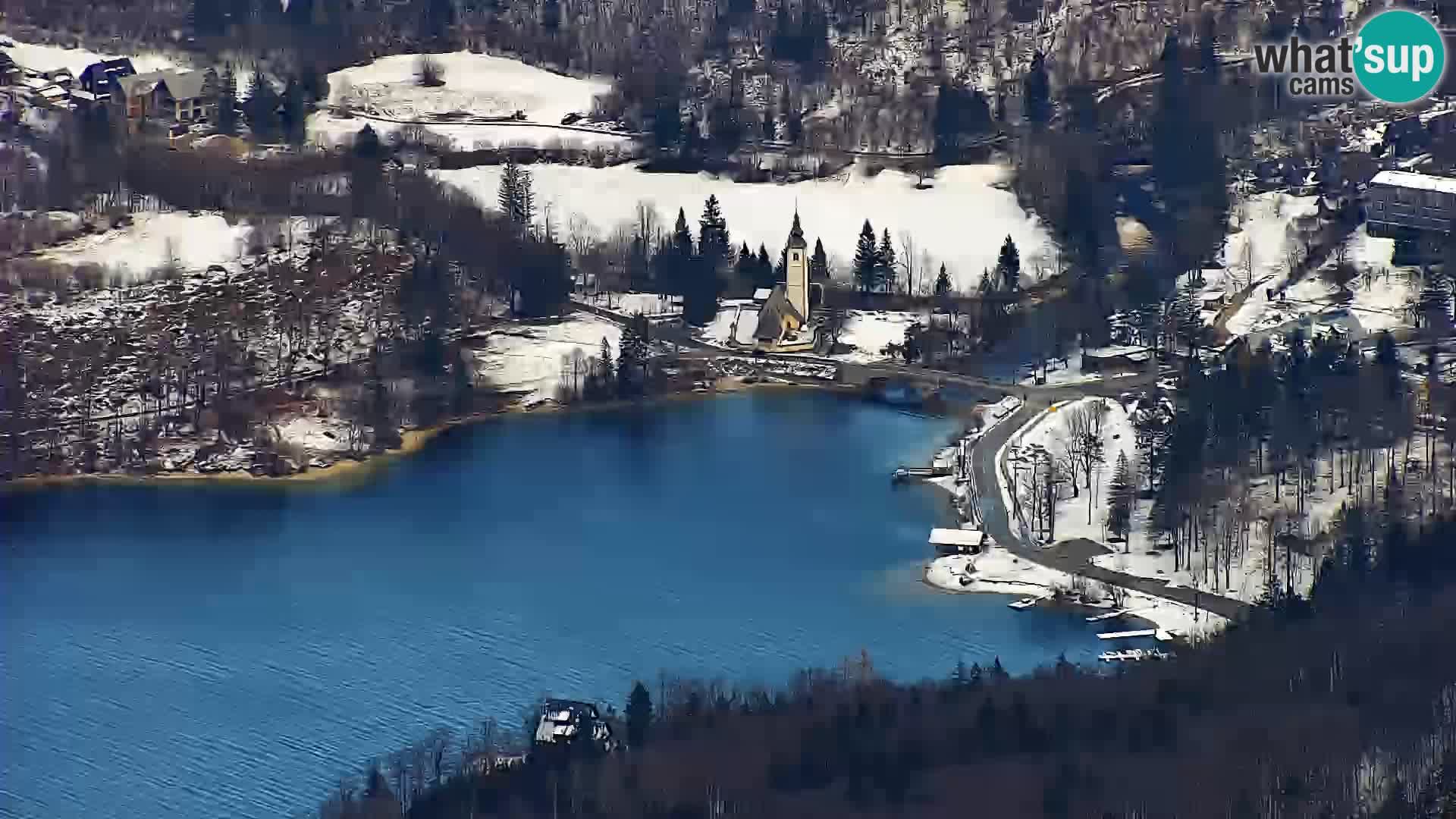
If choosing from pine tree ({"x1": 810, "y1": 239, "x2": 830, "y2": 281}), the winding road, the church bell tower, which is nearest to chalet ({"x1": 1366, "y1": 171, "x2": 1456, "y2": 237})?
pine tree ({"x1": 810, "y1": 239, "x2": 830, "y2": 281})

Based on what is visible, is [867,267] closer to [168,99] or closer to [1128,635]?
[168,99]

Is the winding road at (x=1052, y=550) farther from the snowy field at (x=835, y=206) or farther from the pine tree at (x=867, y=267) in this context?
the snowy field at (x=835, y=206)

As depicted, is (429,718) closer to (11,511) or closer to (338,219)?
(11,511)

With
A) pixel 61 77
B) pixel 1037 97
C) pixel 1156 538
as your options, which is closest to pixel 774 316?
pixel 1037 97

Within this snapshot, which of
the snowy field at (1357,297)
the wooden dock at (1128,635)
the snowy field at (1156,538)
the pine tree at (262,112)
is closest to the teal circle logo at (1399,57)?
the snowy field at (1357,297)

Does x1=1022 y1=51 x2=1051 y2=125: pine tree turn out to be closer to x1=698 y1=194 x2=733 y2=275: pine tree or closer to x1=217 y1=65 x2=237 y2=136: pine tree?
x1=698 y1=194 x2=733 y2=275: pine tree
